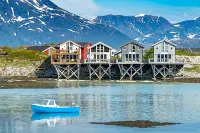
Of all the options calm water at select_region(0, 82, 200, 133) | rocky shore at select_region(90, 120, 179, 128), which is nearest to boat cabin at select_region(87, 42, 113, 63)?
calm water at select_region(0, 82, 200, 133)

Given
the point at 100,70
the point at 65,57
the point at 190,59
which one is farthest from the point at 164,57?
the point at 65,57

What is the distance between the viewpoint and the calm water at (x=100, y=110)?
4669cm

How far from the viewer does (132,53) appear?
379ft

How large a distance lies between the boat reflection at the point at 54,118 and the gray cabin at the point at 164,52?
61.3 meters

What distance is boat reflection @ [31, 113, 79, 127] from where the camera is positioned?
49662 millimetres

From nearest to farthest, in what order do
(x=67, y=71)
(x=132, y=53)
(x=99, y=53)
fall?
1. (x=132, y=53)
2. (x=99, y=53)
3. (x=67, y=71)

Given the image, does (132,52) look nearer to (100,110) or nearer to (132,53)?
(132,53)

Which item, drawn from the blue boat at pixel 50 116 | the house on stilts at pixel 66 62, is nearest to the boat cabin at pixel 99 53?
the house on stilts at pixel 66 62

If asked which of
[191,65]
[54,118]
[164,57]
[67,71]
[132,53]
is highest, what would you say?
[132,53]

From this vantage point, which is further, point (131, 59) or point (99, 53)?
point (99, 53)

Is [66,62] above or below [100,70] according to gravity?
above

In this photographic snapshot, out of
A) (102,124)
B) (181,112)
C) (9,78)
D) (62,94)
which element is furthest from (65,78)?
(102,124)

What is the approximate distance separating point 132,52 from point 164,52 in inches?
254


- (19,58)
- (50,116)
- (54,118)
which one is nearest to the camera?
(54,118)
